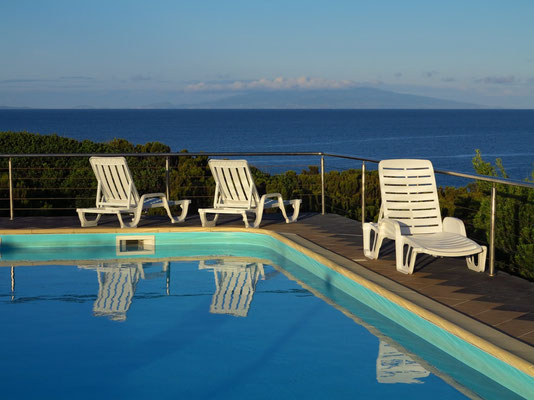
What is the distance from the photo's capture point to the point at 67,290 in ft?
22.2

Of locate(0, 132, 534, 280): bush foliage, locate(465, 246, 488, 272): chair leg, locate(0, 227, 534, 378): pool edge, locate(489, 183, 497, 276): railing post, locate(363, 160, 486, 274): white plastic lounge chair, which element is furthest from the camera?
locate(0, 132, 534, 280): bush foliage

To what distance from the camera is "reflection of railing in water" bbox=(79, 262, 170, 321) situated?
19.9ft

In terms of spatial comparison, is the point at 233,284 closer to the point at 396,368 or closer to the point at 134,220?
the point at 134,220

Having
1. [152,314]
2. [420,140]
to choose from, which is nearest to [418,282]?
[152,314]

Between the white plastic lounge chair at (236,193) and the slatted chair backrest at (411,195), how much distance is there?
2304 mm

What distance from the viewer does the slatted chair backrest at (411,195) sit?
646 centimetres

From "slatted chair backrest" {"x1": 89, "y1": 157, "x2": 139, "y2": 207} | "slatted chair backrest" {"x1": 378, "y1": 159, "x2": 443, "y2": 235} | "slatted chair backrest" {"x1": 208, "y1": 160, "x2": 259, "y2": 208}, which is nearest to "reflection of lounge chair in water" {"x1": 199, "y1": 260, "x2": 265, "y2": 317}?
"slatted chair backrest" {"x1": 208, "y1": 160, "x2": 259, "y2": 208}

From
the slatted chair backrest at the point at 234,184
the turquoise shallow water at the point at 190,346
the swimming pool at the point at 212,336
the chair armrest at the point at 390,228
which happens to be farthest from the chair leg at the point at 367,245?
the slatted chair backrest at the point at 234,184

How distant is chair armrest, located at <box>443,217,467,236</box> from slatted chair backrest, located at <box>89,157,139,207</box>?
3875 millimetres

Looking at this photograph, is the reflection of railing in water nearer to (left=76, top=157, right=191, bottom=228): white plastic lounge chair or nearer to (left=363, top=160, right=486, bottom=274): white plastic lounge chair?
(left=76, top=157, right=191, bottom=228): white plastic lounge chair

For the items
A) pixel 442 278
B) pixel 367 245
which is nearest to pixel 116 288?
pixel 367 245

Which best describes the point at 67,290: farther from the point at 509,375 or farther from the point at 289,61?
the point at 289,61

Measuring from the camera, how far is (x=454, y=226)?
20.7 feet

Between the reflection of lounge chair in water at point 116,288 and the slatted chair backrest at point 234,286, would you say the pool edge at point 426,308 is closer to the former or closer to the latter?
→ the slatted chair backrest at point 234,286
